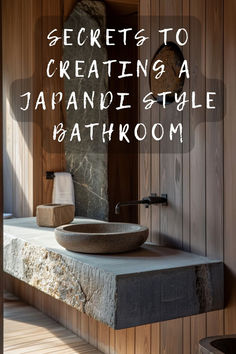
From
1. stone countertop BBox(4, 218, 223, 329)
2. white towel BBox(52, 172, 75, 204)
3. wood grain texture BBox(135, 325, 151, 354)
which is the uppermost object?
white towel BBox(52, 172, 75, 204)

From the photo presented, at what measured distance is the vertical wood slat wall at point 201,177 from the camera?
1840 millimetres

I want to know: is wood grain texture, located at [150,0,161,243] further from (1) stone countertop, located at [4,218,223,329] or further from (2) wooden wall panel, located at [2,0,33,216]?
(2) wooden wall panel, located at [2,0,33,216]

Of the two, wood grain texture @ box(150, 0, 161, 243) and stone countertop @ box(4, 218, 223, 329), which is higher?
wood grain texture @ box(150, 0, 161, 243)

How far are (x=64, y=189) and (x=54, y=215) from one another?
2.01ft

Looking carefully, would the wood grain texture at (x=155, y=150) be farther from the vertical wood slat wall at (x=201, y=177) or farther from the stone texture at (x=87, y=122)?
the stone texture at (x=87, y=122)

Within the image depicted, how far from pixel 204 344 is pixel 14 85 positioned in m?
2.84

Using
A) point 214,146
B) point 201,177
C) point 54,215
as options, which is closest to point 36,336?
point 54,215

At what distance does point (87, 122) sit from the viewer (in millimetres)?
3295

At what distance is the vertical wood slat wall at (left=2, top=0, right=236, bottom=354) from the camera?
184cm

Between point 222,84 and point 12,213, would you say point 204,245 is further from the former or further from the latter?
point 12,213

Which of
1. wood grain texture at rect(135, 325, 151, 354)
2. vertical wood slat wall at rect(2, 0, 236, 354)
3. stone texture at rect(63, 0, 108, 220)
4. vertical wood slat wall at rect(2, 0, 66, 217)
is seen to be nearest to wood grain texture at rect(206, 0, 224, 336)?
vertical wood slat wall at rect(2, 0, 236, 354)

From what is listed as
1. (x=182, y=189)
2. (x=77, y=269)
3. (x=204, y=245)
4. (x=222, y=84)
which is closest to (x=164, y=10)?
(x=222, y=84)

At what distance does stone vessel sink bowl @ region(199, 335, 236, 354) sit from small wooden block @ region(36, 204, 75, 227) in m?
1.43

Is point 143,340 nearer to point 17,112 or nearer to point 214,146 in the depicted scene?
point 214,146
